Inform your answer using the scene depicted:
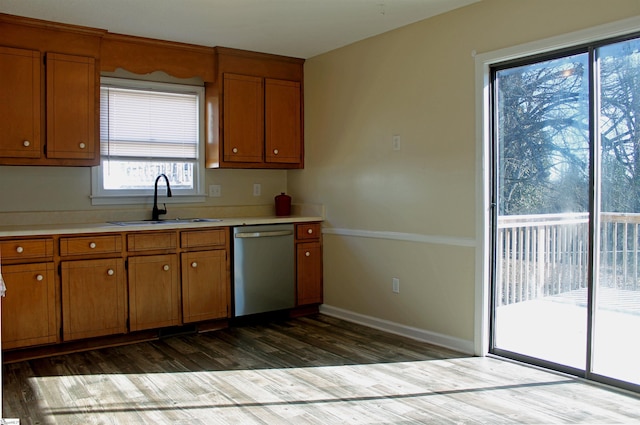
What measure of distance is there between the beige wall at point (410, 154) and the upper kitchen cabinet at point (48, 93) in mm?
1944

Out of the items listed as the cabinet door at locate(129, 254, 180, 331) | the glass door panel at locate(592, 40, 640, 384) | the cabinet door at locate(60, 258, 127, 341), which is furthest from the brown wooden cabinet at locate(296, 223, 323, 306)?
the glass door panel at locate(592, 40, 640, 384)

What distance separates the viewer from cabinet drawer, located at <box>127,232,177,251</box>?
405 cm

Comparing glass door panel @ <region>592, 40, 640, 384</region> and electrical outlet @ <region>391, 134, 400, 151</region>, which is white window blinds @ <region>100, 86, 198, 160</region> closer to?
electrical outlet @ <region>391, 134, 400, 151</region>

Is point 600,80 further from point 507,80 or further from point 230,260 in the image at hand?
point 230,260

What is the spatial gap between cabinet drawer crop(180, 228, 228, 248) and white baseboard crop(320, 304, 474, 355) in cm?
122

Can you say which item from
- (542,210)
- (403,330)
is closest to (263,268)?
(403,330)

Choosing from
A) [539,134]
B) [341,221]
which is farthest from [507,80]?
[341,221]

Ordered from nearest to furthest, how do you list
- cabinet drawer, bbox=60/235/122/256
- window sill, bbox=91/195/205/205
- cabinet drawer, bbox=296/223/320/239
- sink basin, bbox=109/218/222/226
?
cabinet drawer, bbox=60/235/122/256, sink basin, bbox=109/218/222/226, window sill, bbox=91/195/205/205, cabinet drawer, bbox=296/223/320/239

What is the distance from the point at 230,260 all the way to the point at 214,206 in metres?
0.72

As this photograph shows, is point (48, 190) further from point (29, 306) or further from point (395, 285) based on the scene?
point (395, 285)

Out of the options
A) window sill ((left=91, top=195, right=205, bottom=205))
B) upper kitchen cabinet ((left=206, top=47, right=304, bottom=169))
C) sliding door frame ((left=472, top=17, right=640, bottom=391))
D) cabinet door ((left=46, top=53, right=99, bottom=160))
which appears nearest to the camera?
sliding door frame ((left=472, top=17, right=640, bottom=391))

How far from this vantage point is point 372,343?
13.3 ft

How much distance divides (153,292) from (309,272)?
1.42 metres

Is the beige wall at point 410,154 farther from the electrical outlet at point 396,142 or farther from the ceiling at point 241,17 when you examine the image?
the ceiling at point 241,17
